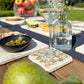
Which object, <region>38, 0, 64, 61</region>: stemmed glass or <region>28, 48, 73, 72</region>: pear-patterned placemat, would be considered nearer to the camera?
<region>28, 48, 73, 72</region>: pear-patterned placemat

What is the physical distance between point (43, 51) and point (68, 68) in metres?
0.29

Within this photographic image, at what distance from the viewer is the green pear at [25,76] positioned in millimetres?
426

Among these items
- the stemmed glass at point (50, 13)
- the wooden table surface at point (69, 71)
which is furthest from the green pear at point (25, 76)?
the stemmed glass at point (50, 13)

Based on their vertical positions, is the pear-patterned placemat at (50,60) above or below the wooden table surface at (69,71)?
above

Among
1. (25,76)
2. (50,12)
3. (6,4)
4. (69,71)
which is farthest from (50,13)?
(6,4)

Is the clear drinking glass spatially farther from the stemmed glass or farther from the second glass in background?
the second glass in background

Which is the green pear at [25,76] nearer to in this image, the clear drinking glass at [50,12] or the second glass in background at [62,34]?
the clear drinking glass at [50,12]

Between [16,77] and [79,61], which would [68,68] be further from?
[16,77]

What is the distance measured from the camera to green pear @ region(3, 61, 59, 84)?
0.43 m

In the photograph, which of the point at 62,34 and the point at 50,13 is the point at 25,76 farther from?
the point at 62,34

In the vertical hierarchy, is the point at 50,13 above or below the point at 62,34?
above

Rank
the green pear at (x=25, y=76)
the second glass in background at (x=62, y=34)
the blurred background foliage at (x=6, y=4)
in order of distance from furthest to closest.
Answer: the blurred background foliage at (x=6, y=4)
the second glass in background at (x=62, y=34)
the green pear at (x=25, y=76)

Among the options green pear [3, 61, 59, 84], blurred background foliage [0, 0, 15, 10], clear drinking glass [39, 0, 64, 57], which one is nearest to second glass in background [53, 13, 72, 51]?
clear drinking glass [39, 0, 64, 57]

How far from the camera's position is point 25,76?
0.44 meters
